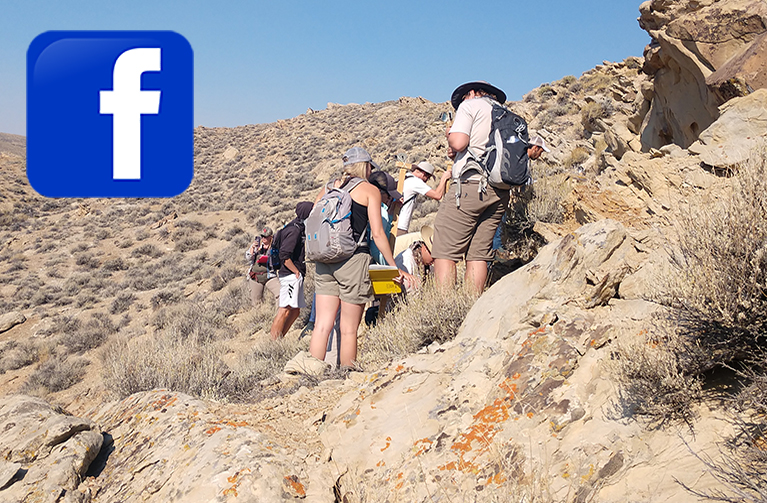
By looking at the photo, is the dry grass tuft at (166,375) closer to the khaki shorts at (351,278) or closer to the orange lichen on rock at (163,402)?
the orange lichen on rock at (163,402)

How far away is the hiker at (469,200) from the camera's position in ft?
12.0

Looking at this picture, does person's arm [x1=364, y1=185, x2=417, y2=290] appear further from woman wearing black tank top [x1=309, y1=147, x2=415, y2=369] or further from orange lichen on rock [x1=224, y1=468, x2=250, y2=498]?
orange lichen on rock [x1=224, y1=468, x2=250, y2=498]

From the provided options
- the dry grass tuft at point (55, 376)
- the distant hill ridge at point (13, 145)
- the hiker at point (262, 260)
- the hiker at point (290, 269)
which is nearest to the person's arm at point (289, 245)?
the hiker at point (290, 269)

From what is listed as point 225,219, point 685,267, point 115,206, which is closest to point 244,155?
point 115,206

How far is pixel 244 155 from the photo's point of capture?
117 feet

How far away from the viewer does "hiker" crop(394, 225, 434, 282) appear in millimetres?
4816

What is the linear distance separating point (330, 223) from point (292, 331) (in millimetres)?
3515

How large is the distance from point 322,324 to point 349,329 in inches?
9.5

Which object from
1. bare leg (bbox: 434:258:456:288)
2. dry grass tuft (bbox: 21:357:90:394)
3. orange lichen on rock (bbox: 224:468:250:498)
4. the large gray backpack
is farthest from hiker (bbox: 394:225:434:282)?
dry grass tuft (bbox: 21:357:90:394)

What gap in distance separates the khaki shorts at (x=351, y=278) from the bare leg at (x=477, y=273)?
82cm

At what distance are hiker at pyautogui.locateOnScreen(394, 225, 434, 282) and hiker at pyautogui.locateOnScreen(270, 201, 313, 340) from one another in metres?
1.22

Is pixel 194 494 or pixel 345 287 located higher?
pixel 345 287

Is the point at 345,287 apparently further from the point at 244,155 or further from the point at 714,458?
the point at 244,155

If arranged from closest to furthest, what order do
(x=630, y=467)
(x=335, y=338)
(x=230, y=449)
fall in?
(x=630, y=467) < (x=230, y=449) < (x=335, y=338)
